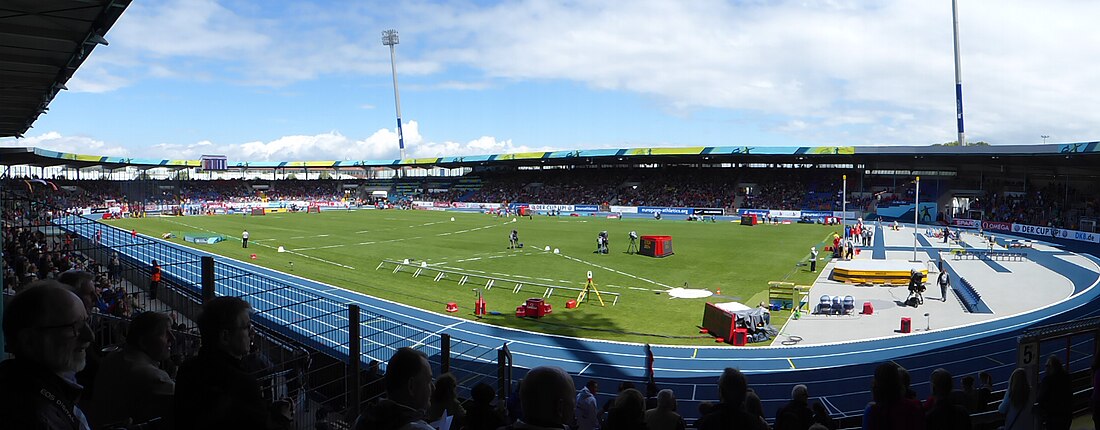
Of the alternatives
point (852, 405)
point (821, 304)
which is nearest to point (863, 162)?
point (821, 304)

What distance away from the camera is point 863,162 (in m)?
71.8

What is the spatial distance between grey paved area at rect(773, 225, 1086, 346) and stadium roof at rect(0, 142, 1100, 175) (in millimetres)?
20828

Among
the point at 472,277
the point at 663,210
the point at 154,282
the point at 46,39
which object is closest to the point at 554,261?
the point at 472,277

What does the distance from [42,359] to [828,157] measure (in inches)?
2938

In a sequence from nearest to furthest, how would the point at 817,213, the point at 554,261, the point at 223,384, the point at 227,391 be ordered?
1. the point at 227,391
2. the point at 223,384
3. the point at 554,261
4. the point at 817,213

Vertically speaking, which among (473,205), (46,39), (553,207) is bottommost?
(553,207)

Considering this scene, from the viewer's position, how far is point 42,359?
8.70 feet

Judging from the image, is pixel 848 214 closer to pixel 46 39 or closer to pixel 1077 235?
pixel 1077 235

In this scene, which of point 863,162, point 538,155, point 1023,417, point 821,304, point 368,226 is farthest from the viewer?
point 538,155

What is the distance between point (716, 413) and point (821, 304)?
18976 mm

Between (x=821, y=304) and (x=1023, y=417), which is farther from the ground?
(x=1023, y=417)

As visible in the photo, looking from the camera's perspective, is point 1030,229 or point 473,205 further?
point 473,205

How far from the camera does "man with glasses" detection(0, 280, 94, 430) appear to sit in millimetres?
2533

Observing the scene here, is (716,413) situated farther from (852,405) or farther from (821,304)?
(821,304)
